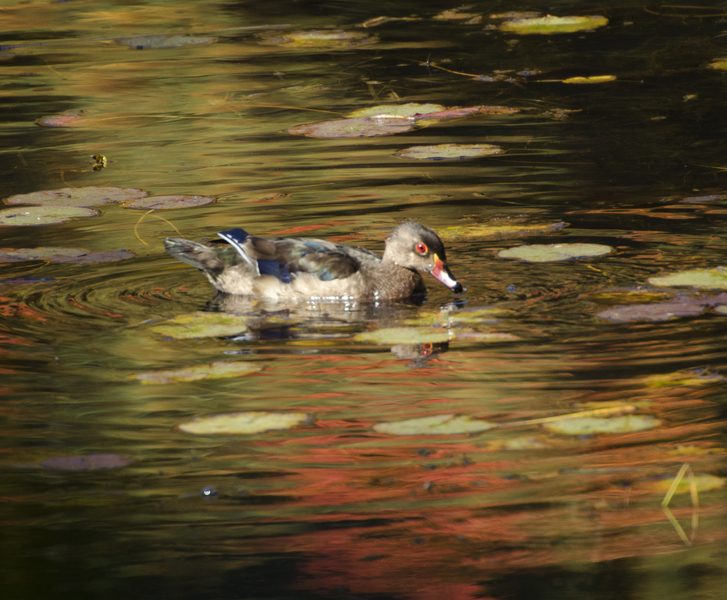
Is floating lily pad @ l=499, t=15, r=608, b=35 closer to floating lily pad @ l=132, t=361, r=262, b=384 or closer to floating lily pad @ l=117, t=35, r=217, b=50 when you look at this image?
floating lily pad @ l=117, t=35, r=217, b=50

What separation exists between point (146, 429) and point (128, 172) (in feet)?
17.8

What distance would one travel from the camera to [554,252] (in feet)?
22.5

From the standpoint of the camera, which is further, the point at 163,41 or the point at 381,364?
the point at 163,41

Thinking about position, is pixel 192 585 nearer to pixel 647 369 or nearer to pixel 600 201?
pixel 647 369

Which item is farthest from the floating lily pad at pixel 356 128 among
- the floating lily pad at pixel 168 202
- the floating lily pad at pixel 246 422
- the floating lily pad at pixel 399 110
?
the floating lily pad at pixel 246 422

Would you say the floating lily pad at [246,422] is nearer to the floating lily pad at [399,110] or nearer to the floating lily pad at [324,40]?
the floating lily pad at [399,110]

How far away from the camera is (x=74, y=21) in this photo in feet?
53.5

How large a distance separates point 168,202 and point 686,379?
185 inches

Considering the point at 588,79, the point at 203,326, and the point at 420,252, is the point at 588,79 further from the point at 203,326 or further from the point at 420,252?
the point at 203,326

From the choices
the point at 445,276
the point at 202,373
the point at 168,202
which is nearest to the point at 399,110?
the point at 168,202

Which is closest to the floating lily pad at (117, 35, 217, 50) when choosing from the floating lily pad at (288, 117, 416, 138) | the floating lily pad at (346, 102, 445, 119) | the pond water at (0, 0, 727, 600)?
the pond water at (0, 0, 727, 600)

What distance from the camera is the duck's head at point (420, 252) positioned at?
6430 mm

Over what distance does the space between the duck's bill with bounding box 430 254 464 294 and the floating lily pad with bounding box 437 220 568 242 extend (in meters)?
1.04

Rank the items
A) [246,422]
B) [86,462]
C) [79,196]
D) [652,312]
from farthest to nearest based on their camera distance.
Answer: [79,196] < [652,312] < [246,422] < [86,462]
